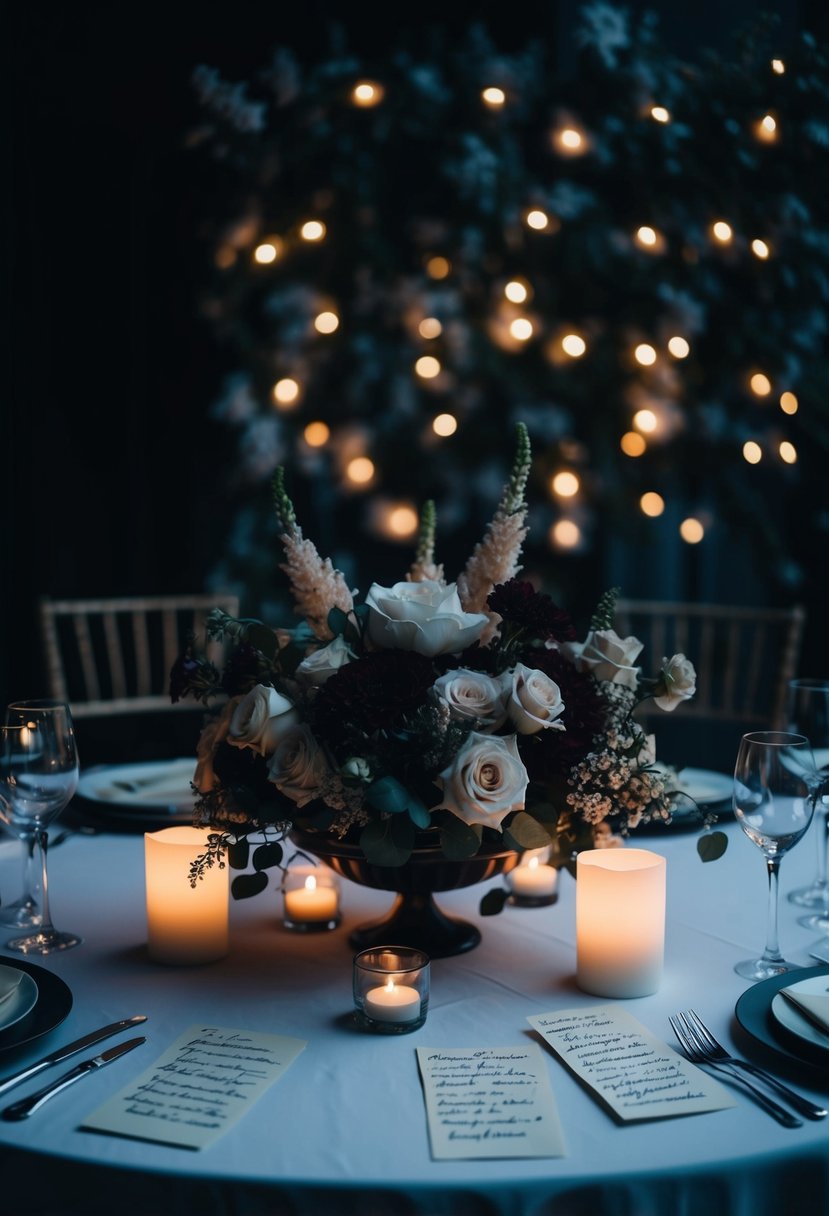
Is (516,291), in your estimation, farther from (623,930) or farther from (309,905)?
(623,930)

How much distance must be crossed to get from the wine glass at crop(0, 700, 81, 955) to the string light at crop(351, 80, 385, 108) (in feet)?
7.42

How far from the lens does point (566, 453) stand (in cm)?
308

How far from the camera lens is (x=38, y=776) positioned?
1172mm

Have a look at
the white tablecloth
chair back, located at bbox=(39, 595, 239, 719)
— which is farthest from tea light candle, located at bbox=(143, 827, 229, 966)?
chair back, located at bbox=(39, 595, 239, 719)

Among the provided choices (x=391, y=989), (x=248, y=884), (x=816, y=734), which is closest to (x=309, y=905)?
(x=248, y=884)

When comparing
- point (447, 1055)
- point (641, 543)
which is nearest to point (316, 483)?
point (641, 543)

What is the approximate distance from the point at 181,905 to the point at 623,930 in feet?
1.37

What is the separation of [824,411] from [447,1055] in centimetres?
242

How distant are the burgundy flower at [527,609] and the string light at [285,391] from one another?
2.07 metres

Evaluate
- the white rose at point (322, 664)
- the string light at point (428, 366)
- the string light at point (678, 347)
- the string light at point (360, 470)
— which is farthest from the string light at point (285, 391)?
the white rose at point (322, 664)

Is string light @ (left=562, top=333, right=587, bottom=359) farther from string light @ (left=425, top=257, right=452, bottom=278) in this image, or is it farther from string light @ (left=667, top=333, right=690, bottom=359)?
string light @ (left=425, top=257, right=452, bottom=278)

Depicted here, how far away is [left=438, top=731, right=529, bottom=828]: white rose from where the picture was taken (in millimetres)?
983

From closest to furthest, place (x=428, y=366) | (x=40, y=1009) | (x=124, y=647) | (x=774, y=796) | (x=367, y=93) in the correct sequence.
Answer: (x=40, y=1009) < (x=774, y=796) < (x=367, y=93) < (x=428, y=366) < (x=124, y=647)

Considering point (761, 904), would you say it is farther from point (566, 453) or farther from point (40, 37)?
point (40, 37)
